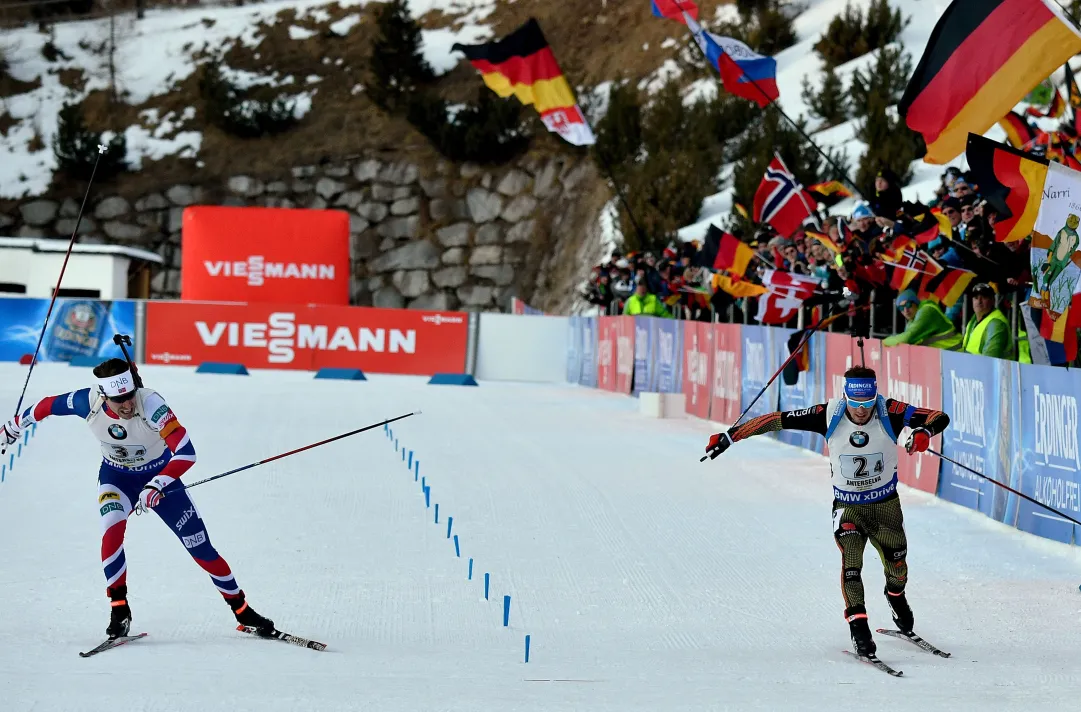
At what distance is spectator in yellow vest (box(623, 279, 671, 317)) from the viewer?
86.4 feet

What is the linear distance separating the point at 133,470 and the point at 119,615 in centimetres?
84

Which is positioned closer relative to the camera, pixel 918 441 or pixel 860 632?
pixel 860 632

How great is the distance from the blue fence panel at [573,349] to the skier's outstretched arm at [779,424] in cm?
2384

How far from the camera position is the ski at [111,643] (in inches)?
284

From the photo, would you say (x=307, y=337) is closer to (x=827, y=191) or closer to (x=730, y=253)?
(x=730, y=253)

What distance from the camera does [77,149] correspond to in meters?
53.1

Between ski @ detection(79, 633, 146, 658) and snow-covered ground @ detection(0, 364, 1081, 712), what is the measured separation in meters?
0.09

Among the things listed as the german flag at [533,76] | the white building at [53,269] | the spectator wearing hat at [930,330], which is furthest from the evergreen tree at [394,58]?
the spectator wearing hat at [930,330]

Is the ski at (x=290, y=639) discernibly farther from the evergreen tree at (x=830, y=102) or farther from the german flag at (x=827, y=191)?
the evergreen tree at (x=830, y=102)

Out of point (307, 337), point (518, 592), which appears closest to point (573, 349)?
point (307, 337)

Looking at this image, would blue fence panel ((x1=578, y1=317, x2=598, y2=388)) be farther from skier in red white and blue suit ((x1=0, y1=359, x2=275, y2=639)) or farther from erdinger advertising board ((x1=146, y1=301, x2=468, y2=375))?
skier in red white and blue suit ((x1=0, y1=359, x2=275, y2=639))

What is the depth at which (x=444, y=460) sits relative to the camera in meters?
16.1

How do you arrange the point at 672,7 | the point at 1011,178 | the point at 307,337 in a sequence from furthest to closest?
the point at 307,337 < the point at 672,7 < the point at 1011,178

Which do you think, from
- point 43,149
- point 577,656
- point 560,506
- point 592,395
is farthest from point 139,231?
point 577,656
